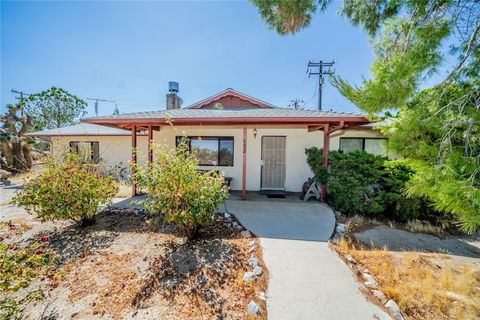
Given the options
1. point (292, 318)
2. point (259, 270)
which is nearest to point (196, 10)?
point (259, 270)

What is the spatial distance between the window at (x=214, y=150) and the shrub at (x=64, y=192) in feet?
14.1

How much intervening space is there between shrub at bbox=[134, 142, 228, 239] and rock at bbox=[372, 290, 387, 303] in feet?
9.10

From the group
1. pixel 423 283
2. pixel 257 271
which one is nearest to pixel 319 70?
pixel 423 283

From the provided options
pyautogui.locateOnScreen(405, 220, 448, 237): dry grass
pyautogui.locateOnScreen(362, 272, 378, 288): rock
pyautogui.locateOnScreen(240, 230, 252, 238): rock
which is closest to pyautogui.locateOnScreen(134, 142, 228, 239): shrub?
pyautogui.locateOnScreen(240, 230, 252, 238): rock

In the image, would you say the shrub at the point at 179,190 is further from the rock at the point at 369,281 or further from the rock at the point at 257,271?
the rock at the point at 369,281

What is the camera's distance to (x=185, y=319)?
2.17 metres

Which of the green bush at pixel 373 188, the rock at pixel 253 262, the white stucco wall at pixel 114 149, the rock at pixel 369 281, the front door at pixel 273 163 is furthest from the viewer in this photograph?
the white stucco wall at pixel 114 149

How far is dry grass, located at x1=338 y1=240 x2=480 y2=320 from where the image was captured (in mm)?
2395

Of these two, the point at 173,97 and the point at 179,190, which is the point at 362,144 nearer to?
the point at 179,190

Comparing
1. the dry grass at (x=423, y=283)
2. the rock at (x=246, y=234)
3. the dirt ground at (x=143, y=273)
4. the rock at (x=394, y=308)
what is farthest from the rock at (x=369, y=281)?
the rock at (x=246, y=234)

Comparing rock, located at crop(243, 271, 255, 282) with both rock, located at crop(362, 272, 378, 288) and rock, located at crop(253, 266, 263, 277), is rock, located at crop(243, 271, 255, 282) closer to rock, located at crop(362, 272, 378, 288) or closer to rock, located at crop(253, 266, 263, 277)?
rock, located at crop(253, 266, 263, 277)

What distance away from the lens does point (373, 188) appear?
18.2 feet

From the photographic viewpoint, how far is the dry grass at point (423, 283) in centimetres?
239

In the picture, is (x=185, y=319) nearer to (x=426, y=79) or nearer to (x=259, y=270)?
(x=259, y=270)
